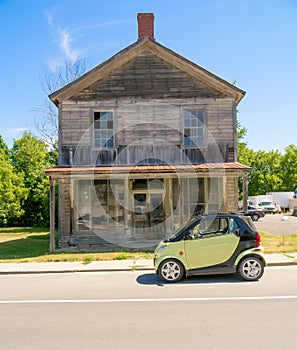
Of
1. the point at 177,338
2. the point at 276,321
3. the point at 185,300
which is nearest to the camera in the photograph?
the point at 177,338

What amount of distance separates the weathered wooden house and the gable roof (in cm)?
5

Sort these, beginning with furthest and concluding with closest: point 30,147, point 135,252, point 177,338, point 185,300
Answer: point 30,147
point 135,252
point 185,300
point 177,338

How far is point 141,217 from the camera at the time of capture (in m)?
17.0

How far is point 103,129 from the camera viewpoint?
17078 millimetres

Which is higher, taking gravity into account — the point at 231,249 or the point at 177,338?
the point at 231,249

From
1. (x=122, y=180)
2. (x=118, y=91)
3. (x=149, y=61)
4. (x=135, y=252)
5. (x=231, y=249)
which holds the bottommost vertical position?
(x=135, y=252)

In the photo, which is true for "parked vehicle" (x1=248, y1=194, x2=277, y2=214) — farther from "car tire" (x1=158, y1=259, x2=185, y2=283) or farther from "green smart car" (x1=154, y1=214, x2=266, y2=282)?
"car tire" (x1=158, y1=259, x2=185, y2=283)

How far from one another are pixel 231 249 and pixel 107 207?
876cm

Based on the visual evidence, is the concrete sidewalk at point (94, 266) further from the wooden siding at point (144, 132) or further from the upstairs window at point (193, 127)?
the upstairs window at point (193, 127)

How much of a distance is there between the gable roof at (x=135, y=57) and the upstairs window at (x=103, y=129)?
5.16 feet

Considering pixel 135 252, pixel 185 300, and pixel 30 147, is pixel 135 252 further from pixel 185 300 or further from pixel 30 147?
pixel 30 147

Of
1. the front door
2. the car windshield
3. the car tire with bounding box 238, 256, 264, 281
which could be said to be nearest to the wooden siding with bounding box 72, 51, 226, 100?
the front door

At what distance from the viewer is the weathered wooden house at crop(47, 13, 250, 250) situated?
55.2ft

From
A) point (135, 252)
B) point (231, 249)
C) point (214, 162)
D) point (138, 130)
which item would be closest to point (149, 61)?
point (138, 130)
